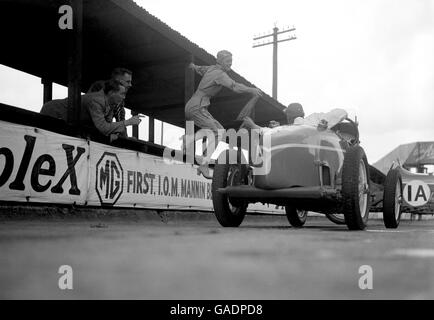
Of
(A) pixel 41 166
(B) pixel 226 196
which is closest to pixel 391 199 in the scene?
(B) pixel 226 196

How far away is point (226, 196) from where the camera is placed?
5648mm

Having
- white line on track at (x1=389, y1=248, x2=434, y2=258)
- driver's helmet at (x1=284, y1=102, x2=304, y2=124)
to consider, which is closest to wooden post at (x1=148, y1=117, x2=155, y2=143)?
driver's helmet at (x1=284, y1=102, x2=304, y2=124)

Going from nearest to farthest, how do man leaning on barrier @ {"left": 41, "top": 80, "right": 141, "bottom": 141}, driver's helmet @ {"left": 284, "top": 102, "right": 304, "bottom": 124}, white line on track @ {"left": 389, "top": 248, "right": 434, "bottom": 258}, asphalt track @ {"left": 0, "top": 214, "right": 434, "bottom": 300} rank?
asphalt track @ {"left": 0, "top": 214, "right": 434, "bottom": 300} < white line on track @ {"left": 389, "top": 248, "right": 434, "bottom": 258} < driver's helmet @ {"left": 284, "top": 102, "right": 304, "bottom": 124} < man leaning on barrier @ {"left": 41, "top": 80, "right": 141, "bottom": 141}

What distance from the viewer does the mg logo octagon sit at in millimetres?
6664

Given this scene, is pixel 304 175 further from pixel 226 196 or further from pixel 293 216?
pixel 293 216

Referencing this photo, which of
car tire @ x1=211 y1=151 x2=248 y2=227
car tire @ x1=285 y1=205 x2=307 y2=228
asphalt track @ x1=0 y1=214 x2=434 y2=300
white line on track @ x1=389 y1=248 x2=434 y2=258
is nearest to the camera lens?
asphalt track @ x1=0 y1=214 x2=434 y2=300

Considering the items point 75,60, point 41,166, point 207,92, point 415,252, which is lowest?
point 415,252

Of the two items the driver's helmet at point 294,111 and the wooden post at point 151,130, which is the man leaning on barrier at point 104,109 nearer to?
the driver's helmet at point 294,111

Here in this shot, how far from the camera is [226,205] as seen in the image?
18.7ft

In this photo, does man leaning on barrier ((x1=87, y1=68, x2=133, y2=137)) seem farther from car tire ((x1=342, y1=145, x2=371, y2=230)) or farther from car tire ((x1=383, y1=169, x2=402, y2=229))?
car tire ((x1=383, y1=169, x2=402, y2=229))

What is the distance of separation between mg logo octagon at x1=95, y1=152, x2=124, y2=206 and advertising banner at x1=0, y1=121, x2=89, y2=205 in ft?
0.92

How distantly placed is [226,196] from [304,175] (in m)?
0.93

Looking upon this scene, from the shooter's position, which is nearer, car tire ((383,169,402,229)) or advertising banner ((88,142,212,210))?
car tire ((383,169,402,229))

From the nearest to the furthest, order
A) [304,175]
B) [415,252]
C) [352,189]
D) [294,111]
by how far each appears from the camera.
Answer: [415,252] → [352,189] → [304,175] → [294,111]
